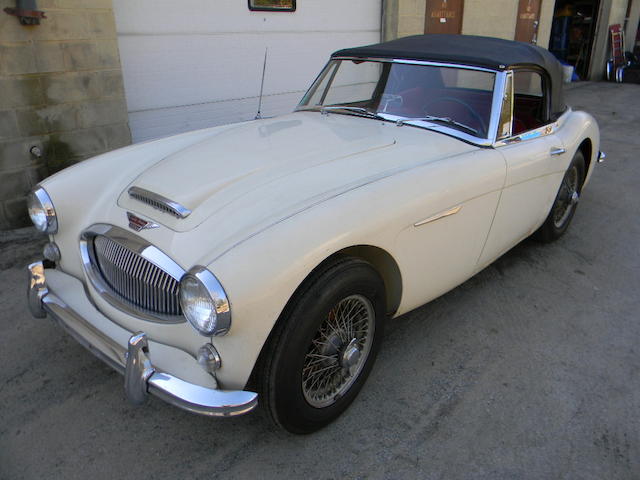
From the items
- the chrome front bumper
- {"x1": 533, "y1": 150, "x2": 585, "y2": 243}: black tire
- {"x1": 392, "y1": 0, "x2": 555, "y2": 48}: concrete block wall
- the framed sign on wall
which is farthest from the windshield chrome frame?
{"x1": 392, "y1": 0, "x2": 555, "y2": 48}: concrete block wall

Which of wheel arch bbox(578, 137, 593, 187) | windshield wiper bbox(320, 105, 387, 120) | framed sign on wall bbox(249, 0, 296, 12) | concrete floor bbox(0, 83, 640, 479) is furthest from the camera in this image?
framed sign on wall bbox(249, 0, 296, 12)

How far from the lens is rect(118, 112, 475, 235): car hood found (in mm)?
2123

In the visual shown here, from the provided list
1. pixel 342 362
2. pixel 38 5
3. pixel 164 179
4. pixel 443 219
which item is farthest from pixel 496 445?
pixel 38 5

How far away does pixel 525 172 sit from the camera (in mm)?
3059

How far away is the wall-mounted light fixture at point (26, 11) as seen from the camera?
404cm

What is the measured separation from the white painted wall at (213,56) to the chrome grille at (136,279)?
3380 mm

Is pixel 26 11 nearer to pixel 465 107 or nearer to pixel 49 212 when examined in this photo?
pixel 49 212

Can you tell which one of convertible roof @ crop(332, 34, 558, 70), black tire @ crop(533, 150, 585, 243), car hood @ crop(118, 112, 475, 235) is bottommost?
black tire @ crop(533, 150, 585, 243)

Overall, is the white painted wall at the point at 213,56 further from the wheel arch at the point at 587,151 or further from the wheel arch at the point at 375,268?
the wheel arch at the point at 375,268

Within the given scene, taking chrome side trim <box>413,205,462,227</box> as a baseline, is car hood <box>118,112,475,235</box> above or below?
above

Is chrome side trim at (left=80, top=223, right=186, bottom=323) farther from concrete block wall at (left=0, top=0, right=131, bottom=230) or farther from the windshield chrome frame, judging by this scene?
concrete block wall at (left=0, top=0, right=131, bottom=230)

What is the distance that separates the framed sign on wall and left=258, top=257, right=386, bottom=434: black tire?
4.78 meters

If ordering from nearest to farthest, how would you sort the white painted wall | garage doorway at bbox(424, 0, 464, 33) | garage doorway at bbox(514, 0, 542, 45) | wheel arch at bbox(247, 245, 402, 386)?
wheel arch at bbox(247, 245, 402, 386) < the white painted wall < garage doorway at bbox(424, 0, 464, 33) < garage doorway at bbox(514, 0, 542, 45)

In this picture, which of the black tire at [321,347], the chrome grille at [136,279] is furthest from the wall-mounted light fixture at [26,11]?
the black tire at [321,347]
